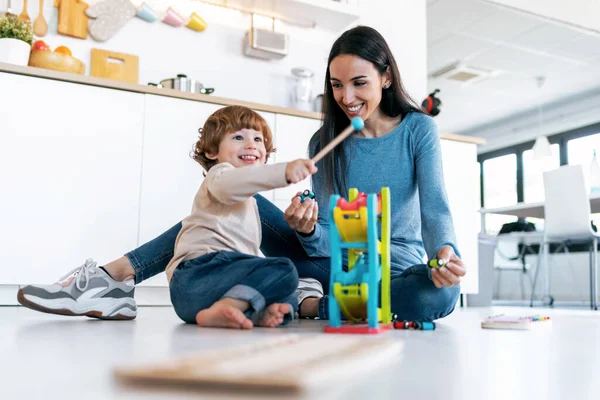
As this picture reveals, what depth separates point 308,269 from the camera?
67.7 inches

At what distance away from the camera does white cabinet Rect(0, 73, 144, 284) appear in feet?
7.52

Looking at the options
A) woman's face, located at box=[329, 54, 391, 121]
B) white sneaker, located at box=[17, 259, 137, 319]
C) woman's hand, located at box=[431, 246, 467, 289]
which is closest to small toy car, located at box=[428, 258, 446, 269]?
Result: woman's hand, located at box=[431, 246, 467, 289]

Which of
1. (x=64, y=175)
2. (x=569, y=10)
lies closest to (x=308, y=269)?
(x=64, y=175)

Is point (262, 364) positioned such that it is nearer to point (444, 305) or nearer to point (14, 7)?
point (444, 305)

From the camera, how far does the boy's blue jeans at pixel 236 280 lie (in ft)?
4.35

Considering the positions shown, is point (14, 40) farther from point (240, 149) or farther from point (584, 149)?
point (584, 149)

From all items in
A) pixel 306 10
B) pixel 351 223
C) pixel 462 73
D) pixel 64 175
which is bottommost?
pixel 351 223

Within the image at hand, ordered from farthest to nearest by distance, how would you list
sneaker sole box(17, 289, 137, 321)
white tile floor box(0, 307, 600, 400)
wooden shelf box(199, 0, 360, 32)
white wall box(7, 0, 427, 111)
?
wooden shelf box(199, 0, 360, 32) → white wall box(7, 0, 427, 111) → sneaker sole box(17, 289, 137, 321) → white tile floor box(0, 307, 600, 400)

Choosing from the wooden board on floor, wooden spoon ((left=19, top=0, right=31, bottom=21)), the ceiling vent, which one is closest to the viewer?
the wooden board on floor

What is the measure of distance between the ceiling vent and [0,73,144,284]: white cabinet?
4.22 metres

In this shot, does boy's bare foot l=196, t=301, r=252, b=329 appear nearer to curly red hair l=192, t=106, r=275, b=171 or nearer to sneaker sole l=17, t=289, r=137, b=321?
sneaker sole l=17, t=289, r=137, b=321

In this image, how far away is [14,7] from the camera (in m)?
2.77

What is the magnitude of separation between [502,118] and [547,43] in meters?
2.58

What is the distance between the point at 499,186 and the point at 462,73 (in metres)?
2.92
